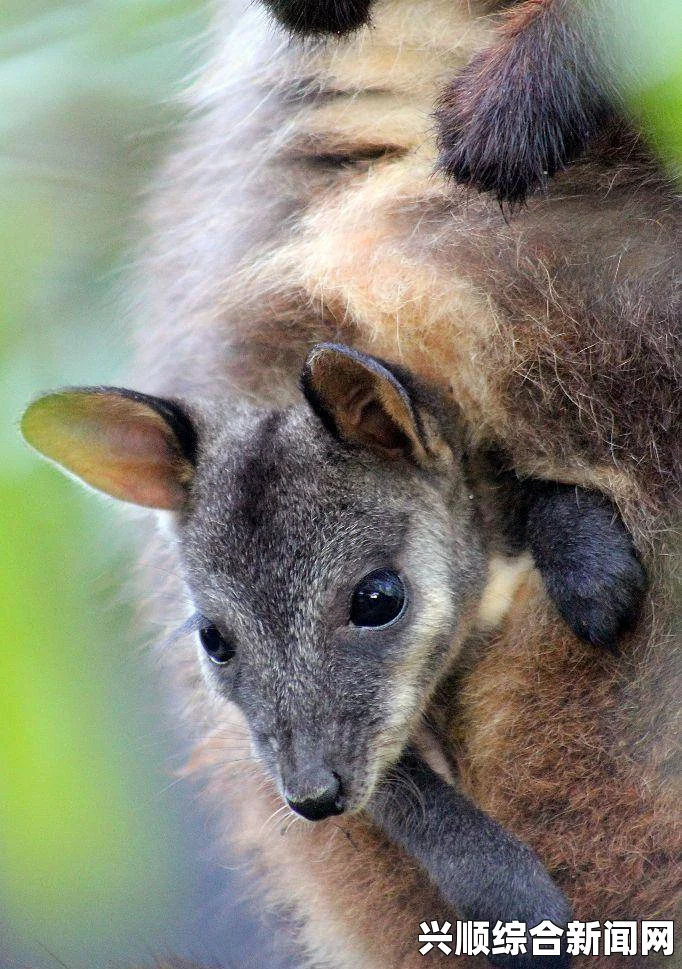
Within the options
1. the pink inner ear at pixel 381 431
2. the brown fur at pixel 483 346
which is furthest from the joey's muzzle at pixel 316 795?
the pink inner ear at pixel 381 431

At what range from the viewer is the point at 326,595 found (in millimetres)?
1812

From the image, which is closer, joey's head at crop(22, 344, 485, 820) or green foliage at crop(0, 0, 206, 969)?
green foliage at crop(0, 0, 206, 969)

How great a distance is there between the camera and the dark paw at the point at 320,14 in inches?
68.0

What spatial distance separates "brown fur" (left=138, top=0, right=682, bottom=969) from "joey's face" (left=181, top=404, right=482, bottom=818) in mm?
172

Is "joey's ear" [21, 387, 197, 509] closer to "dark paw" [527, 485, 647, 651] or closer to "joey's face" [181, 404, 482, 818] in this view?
"joey's face" [181, 404, 482, 818]

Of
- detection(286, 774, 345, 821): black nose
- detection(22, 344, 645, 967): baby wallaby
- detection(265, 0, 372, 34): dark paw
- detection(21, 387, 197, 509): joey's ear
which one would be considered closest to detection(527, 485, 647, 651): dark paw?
detection(22, 344, 645, 967): baby wallaby

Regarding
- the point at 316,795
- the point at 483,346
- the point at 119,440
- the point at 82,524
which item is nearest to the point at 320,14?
the point at 483,346

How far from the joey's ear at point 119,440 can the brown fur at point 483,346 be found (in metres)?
0.27

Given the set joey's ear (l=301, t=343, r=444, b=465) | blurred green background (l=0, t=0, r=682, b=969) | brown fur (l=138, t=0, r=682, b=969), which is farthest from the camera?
brown fur (l=138, t=0, r=682, b=969)

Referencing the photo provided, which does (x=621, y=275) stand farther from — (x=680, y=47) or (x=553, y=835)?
(x=680, y=47)

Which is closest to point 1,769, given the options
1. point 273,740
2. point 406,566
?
point 273,740

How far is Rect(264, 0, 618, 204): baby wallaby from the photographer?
1.51 m

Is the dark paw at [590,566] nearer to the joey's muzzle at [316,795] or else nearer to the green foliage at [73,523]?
the joey's muzzle at [316,795]

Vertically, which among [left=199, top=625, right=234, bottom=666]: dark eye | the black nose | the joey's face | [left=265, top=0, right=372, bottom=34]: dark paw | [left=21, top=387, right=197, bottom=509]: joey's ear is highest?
[left=265, top=0, right=372, bottom=34]: dark paw
